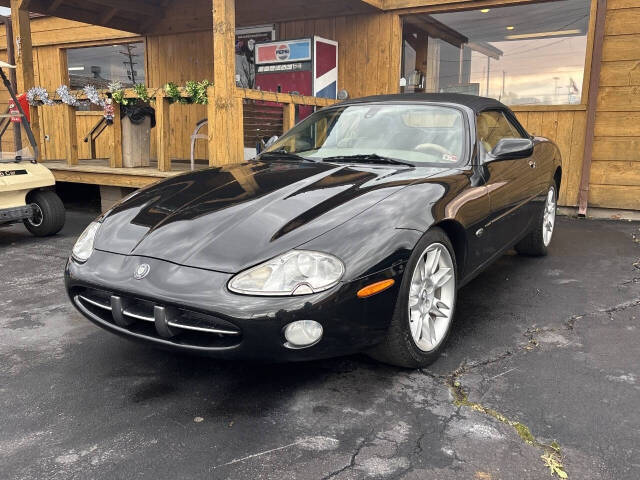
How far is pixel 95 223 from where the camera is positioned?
288cm

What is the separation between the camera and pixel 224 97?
19.0 feet

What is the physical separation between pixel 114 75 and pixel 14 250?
6153 mm

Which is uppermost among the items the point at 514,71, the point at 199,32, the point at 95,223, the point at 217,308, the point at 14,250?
the point at 199,32

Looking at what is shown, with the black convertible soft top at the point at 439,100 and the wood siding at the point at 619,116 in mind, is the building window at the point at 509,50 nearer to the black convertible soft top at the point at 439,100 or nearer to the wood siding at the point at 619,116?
the wood siding at the point at 619,116

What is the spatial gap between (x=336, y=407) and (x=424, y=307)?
693 mm

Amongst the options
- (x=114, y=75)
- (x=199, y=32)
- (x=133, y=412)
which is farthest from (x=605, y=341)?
(x=114, y=75)

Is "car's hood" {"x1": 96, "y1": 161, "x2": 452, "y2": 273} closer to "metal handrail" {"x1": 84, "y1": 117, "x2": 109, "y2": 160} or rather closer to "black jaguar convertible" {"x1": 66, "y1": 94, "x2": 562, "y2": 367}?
"black jaguar convertible" {"x1": 66, "y1": 94, "x2": 562, "y2": 367}

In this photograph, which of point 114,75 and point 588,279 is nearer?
point 588,279

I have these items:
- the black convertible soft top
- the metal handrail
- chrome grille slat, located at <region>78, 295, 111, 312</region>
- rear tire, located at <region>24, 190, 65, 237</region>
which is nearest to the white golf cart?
rear tire, located at <region>24, 190, 65, 237</region>

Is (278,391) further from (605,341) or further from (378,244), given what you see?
(605,341)

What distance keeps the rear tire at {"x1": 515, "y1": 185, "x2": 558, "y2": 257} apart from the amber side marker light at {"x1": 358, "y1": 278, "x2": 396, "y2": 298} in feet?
8.74

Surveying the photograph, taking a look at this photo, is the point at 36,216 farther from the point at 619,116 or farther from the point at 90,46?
the point at 619,116

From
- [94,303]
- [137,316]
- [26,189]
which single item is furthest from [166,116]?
[137,316]

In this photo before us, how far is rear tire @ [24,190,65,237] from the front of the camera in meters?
5.98
